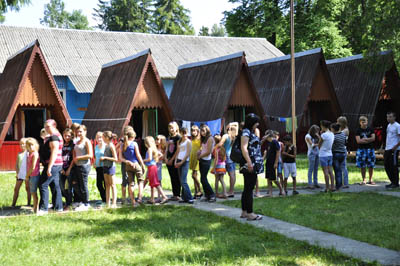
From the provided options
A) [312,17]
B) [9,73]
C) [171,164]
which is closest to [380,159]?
[171,164]

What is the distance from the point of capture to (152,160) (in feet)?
37.7

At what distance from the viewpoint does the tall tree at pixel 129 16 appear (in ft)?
212

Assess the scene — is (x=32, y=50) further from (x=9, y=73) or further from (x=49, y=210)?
(x=49, y=210)

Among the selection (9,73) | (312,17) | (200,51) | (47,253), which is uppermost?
(312,17)

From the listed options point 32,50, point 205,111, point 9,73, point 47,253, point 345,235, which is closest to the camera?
point 47,253

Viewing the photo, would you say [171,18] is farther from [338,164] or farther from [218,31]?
[338,164]

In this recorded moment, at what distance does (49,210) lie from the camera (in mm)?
10734

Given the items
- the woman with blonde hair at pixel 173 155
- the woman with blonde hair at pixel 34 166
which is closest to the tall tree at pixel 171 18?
the woman with blonde hair at pixel 173 155

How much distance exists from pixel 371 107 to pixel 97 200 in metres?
19.5

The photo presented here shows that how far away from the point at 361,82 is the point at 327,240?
2286 cm

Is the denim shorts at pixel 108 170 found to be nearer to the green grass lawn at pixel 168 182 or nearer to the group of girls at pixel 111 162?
the group of girls at pixel 111 162

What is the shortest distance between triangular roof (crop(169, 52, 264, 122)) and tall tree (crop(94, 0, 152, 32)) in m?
38.4

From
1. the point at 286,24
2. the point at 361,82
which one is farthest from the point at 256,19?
the point at 361,82

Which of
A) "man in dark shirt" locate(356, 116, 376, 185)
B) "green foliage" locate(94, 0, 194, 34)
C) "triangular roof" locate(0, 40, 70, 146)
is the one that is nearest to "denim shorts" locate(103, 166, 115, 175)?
"man in dark shirt" locate(356, 116, 376, 185)
